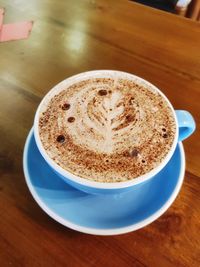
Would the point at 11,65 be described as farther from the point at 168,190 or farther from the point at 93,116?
the point at 168,190

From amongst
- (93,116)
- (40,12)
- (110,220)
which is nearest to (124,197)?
(110,220)

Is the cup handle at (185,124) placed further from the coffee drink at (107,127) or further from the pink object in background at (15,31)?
the pink object in background at (15,31)

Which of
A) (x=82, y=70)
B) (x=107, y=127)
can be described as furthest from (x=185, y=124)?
(x=82, y=70)

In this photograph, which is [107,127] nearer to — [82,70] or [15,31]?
[82,70]

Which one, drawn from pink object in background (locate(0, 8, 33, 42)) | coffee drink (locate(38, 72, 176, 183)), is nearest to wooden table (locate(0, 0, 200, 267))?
pink object in background (locate(0, 8, 33, 42))

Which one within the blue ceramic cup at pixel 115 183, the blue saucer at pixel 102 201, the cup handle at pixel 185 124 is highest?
the cup handle at pixel 185 124

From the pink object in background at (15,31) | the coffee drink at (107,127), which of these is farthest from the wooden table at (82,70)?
the coffee drink at (107,127)
